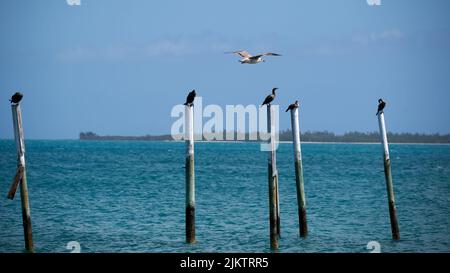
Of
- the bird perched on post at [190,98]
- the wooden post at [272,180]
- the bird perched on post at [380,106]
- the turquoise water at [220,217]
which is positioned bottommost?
the turquoise water at [220,217]

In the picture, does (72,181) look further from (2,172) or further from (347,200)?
(347,200)

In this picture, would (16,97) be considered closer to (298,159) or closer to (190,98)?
(190,98)

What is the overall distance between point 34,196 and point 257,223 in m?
16.8

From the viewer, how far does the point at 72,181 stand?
50.4 metres

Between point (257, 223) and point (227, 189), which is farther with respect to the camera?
point (227, 189)

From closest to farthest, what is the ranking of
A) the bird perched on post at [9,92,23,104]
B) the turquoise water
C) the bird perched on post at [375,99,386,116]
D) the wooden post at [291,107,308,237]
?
the bird perched on post at [9,92,23,104]
the wooden post at [291,107,308,237]
the bird perched on post at [375,99,386,116]
the turquoise water

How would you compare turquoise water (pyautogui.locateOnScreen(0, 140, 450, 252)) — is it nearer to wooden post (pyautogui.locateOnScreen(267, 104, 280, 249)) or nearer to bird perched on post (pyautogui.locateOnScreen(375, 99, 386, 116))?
wooden post (pyautogui.locateOnScreen(267, 104, 280, 249))

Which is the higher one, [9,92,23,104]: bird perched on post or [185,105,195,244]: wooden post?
[9,92,23,104]: bird perched on post

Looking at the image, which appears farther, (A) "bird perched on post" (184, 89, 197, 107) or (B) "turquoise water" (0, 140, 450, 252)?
(B) "turquoise water" (0, 140, 450, 252)

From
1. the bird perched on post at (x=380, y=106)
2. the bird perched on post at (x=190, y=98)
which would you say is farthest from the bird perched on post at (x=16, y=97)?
the bird perched on post at (x=380, y=106)

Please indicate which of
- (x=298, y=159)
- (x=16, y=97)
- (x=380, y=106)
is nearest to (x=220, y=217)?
(x=298, y=159)

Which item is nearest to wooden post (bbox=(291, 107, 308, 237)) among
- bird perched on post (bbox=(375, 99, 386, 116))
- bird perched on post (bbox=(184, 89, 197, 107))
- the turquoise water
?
the turquoise water

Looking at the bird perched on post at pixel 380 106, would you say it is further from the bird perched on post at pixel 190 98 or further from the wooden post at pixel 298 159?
the bird perched on post at pixel 190 98
